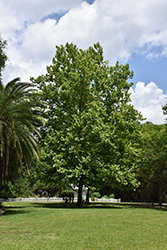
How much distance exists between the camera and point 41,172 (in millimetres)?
26734

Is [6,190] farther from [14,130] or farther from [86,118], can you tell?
[14,130]

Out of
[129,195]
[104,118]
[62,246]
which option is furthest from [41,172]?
[129,195]

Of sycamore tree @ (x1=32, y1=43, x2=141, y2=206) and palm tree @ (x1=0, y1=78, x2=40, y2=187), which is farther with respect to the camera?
sycamore tree @ (x1=32, y1=43, x2=141, y2=206)

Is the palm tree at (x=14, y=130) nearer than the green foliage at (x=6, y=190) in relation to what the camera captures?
Yes

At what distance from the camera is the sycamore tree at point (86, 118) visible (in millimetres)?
23453

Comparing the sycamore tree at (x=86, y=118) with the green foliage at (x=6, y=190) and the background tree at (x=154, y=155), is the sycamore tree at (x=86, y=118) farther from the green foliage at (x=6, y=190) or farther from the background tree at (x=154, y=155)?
the green foliage at (x=6, y=190)

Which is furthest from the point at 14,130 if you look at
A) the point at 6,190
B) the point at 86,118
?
the point at 6,190

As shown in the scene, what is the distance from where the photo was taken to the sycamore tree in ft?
76.9

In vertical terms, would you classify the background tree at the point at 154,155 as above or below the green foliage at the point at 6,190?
above

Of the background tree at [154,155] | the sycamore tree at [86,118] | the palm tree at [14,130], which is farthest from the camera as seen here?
the background tree at [154,155]

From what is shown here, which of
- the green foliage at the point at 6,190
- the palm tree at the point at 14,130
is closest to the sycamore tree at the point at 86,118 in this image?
the palm tree at the point at 14,130

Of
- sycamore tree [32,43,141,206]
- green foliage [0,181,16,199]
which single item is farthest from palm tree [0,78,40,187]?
green foliage [0,181,16,199]

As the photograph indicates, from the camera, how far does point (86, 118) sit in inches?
935

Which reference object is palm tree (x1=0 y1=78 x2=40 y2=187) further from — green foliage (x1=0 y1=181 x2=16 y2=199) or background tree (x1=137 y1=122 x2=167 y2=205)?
green foliage (x1=0 y1=181 x2=16 y2=199)
